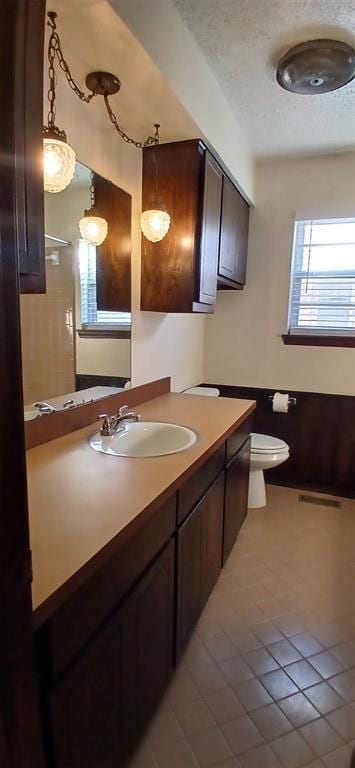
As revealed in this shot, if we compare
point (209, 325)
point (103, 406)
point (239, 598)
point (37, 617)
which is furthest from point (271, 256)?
point (37, 617)

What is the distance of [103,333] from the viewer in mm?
1869

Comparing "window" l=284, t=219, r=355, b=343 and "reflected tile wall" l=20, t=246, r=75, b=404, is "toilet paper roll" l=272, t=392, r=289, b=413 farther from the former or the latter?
"reflected tile wall" l=20, t=246, r=75, b=404

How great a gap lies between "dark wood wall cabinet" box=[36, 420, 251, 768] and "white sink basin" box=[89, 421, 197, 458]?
0.16 m

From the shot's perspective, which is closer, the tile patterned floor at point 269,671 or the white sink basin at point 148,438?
the tile patterned floor at point 269,671

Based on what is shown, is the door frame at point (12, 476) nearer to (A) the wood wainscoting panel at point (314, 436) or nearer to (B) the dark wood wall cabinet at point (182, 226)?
(B) the dark wood wall cabinet at point (182, 226)

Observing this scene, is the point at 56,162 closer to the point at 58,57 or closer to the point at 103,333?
the point at 58,57

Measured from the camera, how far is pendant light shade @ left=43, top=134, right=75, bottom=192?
1239 millimetres

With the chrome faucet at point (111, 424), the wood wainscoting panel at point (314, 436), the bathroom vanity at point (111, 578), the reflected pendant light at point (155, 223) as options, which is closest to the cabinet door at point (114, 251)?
the reflected pendant light at point (155, 223)

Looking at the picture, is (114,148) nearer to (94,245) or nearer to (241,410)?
(94,245)

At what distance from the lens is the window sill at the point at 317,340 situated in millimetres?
2884

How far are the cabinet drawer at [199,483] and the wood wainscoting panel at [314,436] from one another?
1448mm

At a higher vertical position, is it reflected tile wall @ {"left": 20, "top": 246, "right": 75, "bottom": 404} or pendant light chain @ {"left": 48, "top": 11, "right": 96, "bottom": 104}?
pendant light chain @ {"left": 48, "top": 11, "right": 96, "bottom": 104}

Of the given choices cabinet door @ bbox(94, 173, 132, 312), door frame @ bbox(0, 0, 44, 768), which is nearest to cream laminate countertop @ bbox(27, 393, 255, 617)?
door frame @ bbox(0, 0, 44, 768)

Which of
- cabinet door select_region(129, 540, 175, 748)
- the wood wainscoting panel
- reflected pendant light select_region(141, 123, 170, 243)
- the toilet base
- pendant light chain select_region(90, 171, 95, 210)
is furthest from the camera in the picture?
the wood wainscoting panel
